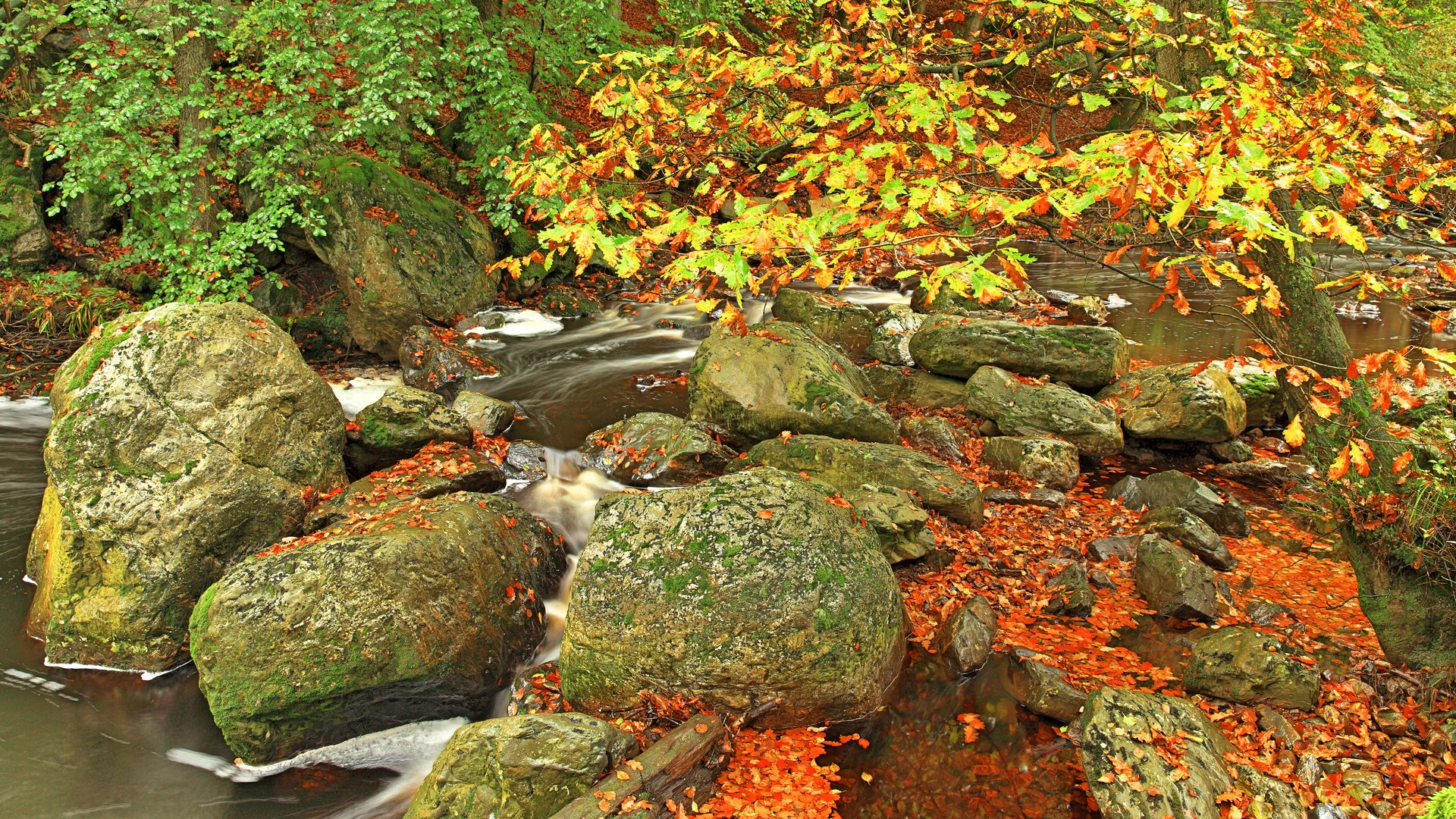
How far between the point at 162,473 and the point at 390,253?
612 centimetres

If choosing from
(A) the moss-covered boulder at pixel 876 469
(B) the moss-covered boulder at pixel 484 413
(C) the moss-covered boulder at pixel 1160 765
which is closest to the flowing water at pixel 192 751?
(C) the moss-covered boulder at pixel 1160 765

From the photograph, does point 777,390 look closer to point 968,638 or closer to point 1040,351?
point 1040,351

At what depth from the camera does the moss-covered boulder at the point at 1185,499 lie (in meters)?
7.71

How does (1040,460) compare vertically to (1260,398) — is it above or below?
above

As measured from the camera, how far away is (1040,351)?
10359mm

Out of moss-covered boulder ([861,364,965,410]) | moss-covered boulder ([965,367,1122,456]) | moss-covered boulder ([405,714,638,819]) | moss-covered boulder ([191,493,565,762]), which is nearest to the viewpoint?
moss-covered boulder ([405,714,638,819])

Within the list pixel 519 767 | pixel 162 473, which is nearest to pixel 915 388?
pixel 519 767

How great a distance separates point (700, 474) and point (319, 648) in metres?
4.14

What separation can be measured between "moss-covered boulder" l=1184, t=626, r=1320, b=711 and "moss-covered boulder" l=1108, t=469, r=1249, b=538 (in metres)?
2.15

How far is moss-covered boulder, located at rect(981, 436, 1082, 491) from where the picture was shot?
8.66m

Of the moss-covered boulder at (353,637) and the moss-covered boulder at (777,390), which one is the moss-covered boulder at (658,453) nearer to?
the moss-covered boulder at (777,390)

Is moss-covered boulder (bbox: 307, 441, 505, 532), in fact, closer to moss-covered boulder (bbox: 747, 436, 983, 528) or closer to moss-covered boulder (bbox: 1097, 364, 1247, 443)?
moss-covered boulder (bbox: 747, 436, 983, 528)

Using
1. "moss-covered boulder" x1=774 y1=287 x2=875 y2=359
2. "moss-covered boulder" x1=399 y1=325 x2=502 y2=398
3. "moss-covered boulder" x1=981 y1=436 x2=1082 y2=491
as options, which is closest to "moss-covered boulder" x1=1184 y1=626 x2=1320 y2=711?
"moss-covered boulder" x1=981 y1=436 x2=1082 y2=491

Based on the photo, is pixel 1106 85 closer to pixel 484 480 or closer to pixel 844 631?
pixel 844 631
